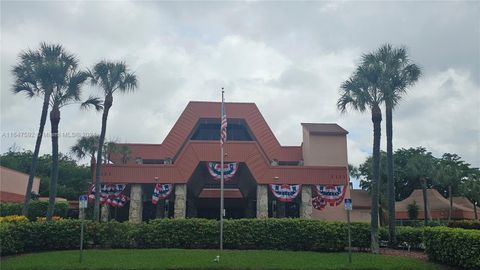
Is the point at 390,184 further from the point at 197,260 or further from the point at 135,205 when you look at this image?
the point at 135,205

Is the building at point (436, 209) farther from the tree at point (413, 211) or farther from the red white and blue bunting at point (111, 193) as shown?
the red white and blue bunting at point (111, 193)

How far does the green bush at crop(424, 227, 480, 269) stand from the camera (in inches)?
662

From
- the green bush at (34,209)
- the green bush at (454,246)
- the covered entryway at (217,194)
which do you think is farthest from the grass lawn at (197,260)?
the green bush at (34,209)

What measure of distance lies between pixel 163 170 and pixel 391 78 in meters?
15.7

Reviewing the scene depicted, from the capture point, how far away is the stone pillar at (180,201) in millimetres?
30203

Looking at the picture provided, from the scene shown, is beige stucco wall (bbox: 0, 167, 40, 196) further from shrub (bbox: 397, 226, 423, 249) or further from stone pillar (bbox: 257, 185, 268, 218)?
shrub (bbox: 397, 226, 423, 249)

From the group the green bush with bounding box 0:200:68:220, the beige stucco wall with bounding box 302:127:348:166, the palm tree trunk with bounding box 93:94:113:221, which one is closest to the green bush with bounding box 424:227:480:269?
the palm tree trunk with bounding box 93:94:113:221

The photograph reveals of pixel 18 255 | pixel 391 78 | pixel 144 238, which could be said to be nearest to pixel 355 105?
pixel 391 78

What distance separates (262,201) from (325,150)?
12.7 m

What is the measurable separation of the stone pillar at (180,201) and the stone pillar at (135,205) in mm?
2339

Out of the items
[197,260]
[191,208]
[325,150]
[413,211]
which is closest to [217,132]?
[191,208]

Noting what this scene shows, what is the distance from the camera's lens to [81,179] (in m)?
64.0

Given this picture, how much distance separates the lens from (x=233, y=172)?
30938 millimetres

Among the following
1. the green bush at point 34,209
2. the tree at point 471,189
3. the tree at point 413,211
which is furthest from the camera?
the tree at point 471,189
